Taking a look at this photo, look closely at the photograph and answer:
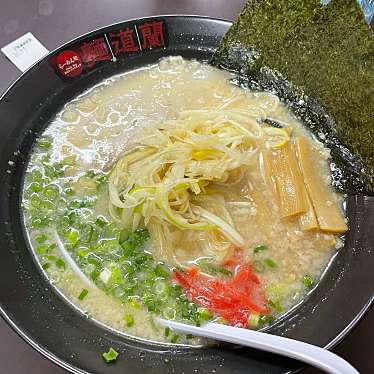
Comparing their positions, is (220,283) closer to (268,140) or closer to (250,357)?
(250,357)

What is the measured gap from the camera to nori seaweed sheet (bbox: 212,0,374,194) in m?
1.62

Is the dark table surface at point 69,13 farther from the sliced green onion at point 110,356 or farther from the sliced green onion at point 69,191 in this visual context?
the sliced green onion at point 110,356

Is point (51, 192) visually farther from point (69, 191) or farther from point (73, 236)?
point (73, 236)

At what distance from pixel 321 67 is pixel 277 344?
1000 mm

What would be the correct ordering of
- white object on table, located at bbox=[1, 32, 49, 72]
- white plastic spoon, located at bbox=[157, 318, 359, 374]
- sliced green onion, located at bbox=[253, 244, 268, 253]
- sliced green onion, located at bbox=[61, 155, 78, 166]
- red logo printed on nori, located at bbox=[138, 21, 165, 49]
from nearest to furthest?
1. white plastic spoon, located at bbox=[157, 318, 359, 374]
2. sliced green onion, located at bbox=[253, 244, 268, 253]
3. sliced green onion, located at bbox=[61, 155, 78, 166]
4. red logo printed on nori, located at bbox=[138, 21, 165, 49]
5. white object on table, located at bbox=[1, 32, 49, 72]

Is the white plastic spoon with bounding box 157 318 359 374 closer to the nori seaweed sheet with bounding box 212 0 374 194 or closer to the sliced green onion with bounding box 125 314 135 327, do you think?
the sliced green onion with bounding box 125 314 135 327

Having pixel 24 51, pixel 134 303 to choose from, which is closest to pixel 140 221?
pixel 134 303

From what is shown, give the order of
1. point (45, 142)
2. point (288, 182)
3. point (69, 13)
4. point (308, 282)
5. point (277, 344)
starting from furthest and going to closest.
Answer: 1. point (69, 13)
2. point (45, 142)
3. point (288, 182)
4. point (308, 282)
5. point (277, 344)

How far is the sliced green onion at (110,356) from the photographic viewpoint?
4.28 ft

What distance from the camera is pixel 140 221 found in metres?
1.55

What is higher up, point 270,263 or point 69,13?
point 69,13

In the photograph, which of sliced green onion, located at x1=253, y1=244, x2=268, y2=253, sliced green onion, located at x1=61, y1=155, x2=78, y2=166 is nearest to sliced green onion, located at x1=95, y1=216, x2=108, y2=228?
sliced green onion, located at x1=61, y1=155, x2=78, y2=166

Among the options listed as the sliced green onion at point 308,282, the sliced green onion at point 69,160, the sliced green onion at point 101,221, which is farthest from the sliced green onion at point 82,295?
the sliced green onion at point 308,282

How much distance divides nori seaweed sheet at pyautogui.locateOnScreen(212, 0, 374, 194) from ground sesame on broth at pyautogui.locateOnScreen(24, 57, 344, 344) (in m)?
0.07
